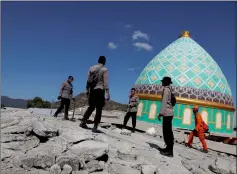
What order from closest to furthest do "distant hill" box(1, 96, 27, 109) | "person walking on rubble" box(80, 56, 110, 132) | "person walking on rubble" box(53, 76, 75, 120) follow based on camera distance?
"person walking on rubble" box(80, 56, 110, 132)
"person walking on rubble" box(53, 76, 75, 120)
"distant hill" box(1, 96, 27, 109)

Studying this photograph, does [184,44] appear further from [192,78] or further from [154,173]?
[154,173]

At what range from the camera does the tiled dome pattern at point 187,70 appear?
1828 centimetres

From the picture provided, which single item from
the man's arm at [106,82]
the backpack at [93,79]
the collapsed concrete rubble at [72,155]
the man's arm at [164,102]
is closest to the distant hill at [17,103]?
the backpack at [93,79]

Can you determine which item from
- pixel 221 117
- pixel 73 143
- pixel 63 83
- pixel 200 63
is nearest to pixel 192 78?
pixel 200 63

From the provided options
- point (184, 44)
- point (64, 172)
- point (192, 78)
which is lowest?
point (64, 172)

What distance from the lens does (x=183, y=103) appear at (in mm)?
17531

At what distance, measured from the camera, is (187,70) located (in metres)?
18.6

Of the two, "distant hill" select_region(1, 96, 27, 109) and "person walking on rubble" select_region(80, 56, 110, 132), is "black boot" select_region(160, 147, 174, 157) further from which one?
"distant hill" select_region(1, 96, 27, 109)

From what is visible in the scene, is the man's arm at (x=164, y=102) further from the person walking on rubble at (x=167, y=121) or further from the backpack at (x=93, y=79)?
the backpack at (x=93, y=79)

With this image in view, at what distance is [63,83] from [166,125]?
4.05m

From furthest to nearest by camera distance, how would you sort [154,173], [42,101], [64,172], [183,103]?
[42,101] < [183,103] < [154,173] < [64,172]

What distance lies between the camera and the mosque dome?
711 inches

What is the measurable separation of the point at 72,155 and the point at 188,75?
599 inches

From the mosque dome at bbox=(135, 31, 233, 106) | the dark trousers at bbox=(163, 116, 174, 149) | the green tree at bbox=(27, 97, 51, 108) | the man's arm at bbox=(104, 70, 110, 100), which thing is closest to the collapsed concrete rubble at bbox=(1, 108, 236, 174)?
the dark trousers at bbox=(163, 116, 174, 149)
